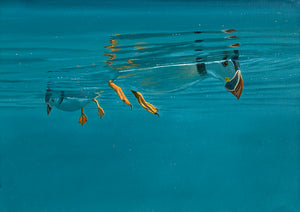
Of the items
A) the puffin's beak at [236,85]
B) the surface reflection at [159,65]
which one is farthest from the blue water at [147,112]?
the puffin's beak at [236,85]

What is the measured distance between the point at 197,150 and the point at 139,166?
794 centimetres

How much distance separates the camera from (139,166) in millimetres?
44188

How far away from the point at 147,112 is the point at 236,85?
1713cm

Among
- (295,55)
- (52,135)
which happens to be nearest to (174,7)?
(295,55)

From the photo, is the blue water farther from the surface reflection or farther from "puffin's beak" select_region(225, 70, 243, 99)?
"puffin's beak" select_region(225, 70, 243, 99)

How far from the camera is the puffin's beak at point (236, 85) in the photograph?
8525mm

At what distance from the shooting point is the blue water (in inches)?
272

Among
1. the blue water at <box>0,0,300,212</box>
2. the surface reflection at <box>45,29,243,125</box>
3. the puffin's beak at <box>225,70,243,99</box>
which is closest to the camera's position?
the blue water at <box>0,0,300,212</box>

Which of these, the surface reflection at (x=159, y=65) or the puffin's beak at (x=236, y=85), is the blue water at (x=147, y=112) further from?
the puffin's beak at (x=236, y=85)

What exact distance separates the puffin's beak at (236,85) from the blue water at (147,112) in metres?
1.02

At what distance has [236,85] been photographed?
28.3 feet

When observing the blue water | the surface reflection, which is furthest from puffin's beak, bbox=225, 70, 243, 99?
the blue water

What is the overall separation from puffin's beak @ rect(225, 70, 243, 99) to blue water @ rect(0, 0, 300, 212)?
3.35 ft

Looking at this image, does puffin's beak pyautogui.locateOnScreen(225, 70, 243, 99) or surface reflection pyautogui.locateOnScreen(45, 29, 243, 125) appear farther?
puffin's beak pyautogui.locateOnScreen(225, 70, 243, 99)
